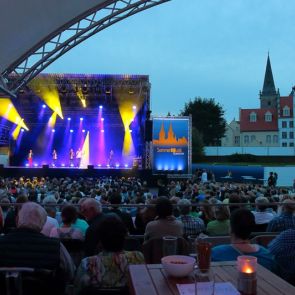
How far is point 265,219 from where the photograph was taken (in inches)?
231

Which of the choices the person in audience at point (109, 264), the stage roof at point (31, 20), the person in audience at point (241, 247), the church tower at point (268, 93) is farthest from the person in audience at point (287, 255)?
the church tower at point (268, 93)

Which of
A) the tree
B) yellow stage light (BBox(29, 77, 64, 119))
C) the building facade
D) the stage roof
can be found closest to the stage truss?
the stage roof

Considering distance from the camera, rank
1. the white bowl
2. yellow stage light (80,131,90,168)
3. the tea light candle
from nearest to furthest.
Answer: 1. the tea light candle
2. the white bowl
3. yellow stage light (80,131,90,168)

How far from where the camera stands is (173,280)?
1957 mm

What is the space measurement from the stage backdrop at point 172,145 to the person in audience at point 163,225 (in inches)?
627

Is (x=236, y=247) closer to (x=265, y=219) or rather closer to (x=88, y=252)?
(x=88, y=252)

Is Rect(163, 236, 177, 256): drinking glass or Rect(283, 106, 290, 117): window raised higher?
Rect(283, 106, 290, 117): window

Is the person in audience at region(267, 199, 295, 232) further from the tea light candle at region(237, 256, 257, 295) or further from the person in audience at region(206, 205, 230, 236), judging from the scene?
the tea light candle at region(237, 256, 257, 295)

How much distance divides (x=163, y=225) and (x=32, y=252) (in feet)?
5.48

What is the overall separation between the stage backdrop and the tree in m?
36.9

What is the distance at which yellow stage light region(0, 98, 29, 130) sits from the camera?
20281 millimetres

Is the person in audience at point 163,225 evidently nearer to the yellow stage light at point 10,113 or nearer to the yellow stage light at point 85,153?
the yellow stage light at point 10,113

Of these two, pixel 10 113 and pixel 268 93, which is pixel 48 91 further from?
pixel 268 93

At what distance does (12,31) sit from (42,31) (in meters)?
1.92
